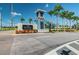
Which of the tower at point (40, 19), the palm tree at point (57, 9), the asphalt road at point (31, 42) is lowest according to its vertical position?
the asphalt road at point (31, 42)

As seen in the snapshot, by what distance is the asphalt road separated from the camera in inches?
109

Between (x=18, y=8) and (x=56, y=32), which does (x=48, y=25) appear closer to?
(x=56, y=32)

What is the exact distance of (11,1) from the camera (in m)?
2.76

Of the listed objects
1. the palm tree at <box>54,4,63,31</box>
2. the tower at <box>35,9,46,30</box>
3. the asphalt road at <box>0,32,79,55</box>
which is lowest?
the asphalt road at <box>0,32,79,55</box>

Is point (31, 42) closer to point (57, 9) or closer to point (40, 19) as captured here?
point (40, 19)

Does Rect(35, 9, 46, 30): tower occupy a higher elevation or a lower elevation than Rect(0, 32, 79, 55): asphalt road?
higher

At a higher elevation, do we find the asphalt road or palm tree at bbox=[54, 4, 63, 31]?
palm tree at bbox=[54, 4, 63, 31]

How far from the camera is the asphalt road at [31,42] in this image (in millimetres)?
2758

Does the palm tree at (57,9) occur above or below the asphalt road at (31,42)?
above

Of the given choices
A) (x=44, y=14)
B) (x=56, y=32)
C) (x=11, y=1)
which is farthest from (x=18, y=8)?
(x=56, y=32)

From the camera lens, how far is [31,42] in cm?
284
